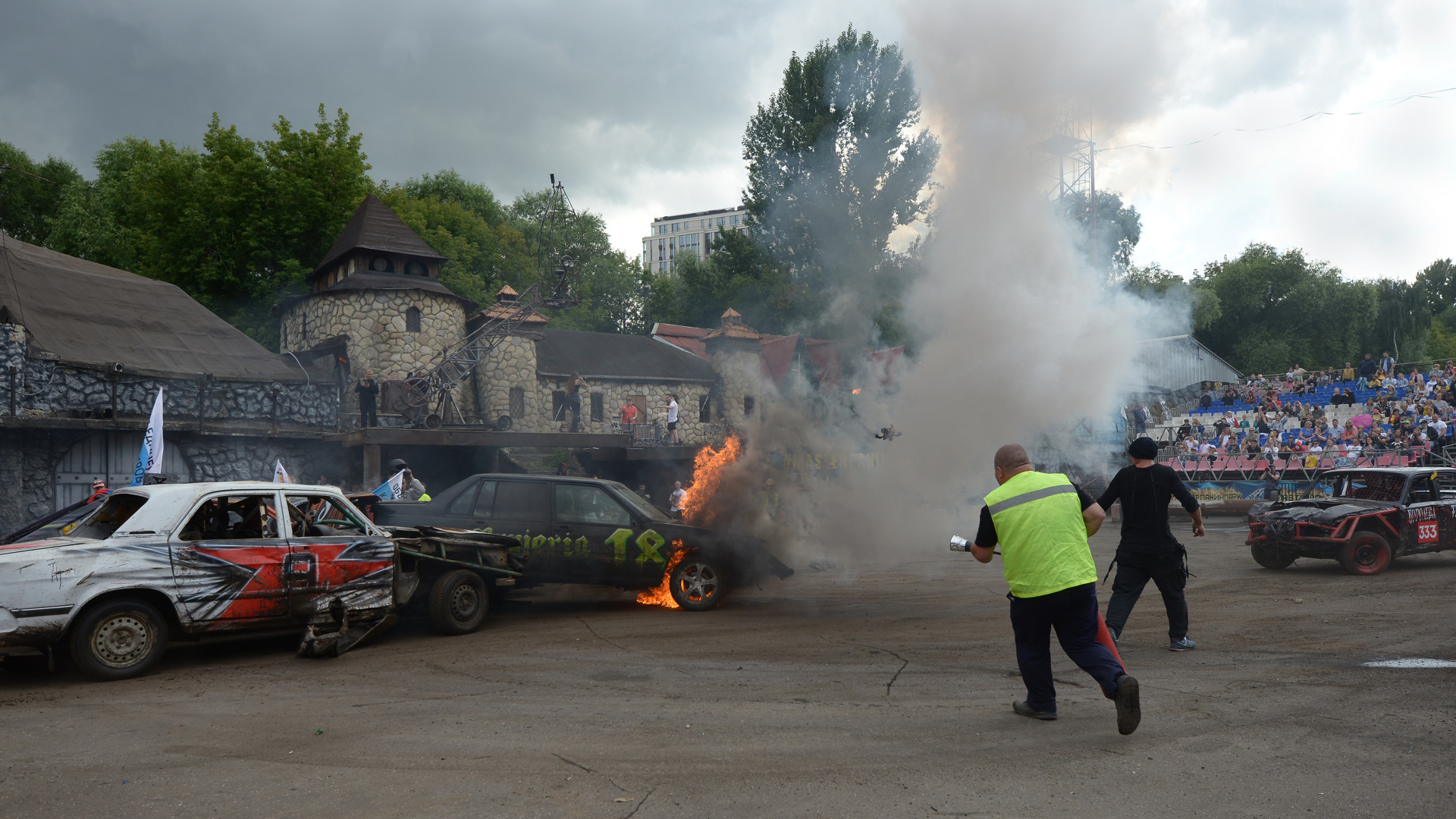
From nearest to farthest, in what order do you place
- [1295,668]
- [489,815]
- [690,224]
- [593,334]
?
1. [489,815]
2. [1295,668]
3. [593,334]
4. [690,224]

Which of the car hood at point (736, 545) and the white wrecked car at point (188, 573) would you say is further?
the car hood at point (736, 545)

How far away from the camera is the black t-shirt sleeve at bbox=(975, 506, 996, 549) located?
16.6ft

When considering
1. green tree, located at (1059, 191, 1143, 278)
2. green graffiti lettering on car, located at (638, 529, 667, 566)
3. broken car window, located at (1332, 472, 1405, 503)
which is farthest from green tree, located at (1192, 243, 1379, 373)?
green graffiti lettering on car, located at (638, 529, 667, 566)

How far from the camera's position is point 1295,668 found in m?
6.29

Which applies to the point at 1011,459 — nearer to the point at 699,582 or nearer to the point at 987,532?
the point at 987,532

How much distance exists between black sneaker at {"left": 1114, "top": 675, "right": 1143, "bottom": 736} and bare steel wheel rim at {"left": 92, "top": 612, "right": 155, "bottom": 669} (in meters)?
6.95

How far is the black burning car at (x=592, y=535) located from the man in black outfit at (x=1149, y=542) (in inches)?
160

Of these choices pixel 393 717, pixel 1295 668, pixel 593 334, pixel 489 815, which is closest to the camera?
pixel 489 815

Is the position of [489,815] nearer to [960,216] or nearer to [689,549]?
A: [689,549]

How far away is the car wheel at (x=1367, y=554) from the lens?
11.1m

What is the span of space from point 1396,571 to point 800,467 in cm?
848

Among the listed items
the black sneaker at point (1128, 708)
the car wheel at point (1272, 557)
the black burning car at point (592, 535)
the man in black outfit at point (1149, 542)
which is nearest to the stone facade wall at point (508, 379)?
the black burning car at point (592, 535)

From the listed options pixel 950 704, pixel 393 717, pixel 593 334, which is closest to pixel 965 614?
pixel 950 704

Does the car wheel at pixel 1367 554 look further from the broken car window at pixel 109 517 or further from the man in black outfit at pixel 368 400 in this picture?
the man in black outfit at pixel 368 400
